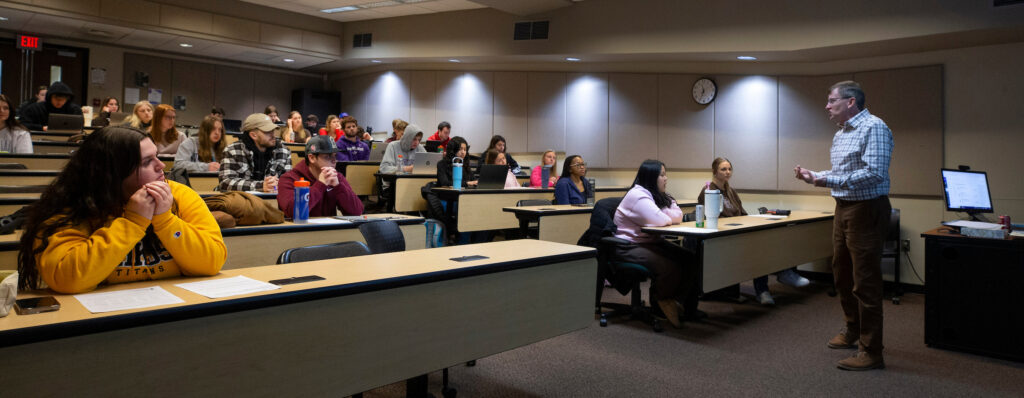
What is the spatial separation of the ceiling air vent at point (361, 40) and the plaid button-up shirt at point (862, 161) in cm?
823

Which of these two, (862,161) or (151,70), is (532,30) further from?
(151,70)

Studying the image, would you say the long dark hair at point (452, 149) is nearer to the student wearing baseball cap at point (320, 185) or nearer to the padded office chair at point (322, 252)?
the student wearing baseball cap at point (320, 185)

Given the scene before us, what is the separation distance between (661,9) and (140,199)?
664cm

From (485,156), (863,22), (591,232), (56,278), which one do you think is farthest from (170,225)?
(863,22)

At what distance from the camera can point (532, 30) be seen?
8.33 metres

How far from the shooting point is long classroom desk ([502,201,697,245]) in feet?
16.6

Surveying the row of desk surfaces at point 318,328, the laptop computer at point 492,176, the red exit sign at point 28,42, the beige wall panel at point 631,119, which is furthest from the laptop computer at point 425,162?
the red exit sign at point 28,42

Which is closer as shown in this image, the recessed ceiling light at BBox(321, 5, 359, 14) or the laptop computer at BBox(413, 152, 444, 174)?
the laptop computer at BBox(413, 152, 444, 174)

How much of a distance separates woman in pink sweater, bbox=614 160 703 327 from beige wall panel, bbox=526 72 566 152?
4699mm

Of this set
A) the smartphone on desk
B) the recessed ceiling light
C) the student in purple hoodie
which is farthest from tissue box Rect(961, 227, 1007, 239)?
the recessed ceiling light

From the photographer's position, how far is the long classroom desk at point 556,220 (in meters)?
5.07

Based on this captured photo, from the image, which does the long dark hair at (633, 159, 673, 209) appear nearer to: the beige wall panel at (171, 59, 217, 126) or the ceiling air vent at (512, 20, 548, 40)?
the ceiling air vent at (512, 20, 548, 40)

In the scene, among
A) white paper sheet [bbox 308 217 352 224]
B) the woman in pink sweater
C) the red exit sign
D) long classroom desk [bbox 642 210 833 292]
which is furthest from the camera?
the red exit sign

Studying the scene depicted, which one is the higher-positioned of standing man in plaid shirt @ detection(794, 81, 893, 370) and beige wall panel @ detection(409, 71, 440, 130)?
beige wall panel @ detection(409, 71, 440, 130)
